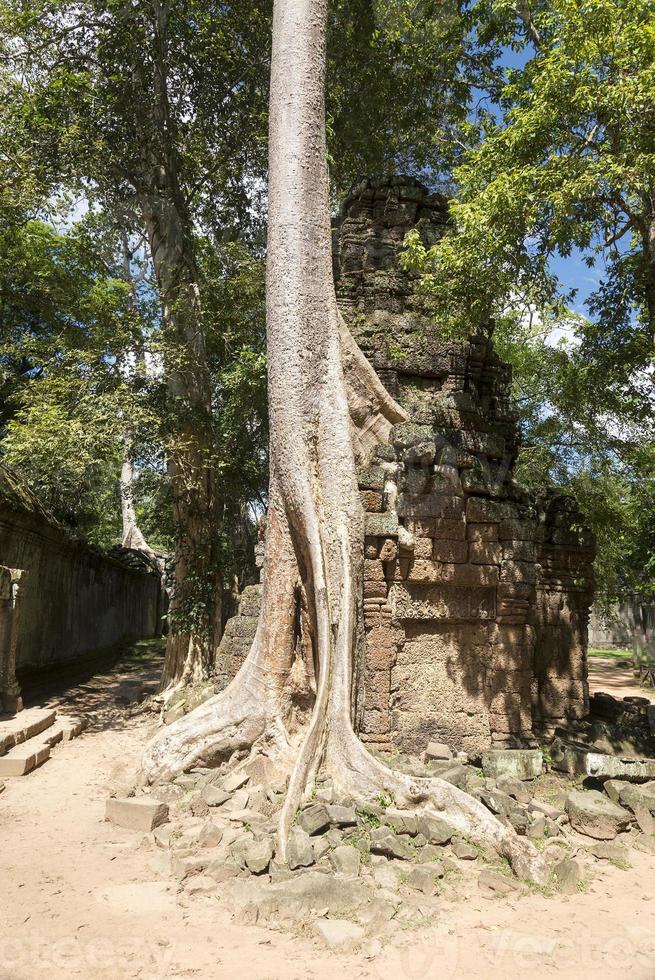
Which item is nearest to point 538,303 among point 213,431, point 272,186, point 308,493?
point 272,186

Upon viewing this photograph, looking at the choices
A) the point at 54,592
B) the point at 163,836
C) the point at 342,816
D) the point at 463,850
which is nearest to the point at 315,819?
the point at 342,816

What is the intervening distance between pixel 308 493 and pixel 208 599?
439 cm

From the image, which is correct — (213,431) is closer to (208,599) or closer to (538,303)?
(208,599)

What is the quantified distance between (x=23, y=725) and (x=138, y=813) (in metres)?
3.01

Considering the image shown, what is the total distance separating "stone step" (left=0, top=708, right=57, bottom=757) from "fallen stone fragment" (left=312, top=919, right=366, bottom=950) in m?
4.03

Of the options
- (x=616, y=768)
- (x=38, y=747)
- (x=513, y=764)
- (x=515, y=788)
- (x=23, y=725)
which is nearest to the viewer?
(x=515, y=788)

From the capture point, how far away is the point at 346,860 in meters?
3.55

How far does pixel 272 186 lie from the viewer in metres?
6.02

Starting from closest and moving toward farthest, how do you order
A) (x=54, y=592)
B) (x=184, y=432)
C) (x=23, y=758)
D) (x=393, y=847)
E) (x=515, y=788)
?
(x=393, y=847), (x=515, y=788), (x=23, y=758), (x=184, y=432), (x=54, y=592)

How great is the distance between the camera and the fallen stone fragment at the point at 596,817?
4.30 m

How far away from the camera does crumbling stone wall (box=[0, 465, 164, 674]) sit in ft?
28.5

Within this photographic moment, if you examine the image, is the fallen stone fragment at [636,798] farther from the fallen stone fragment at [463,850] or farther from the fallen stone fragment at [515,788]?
the fallen stone fragment at [463,850]

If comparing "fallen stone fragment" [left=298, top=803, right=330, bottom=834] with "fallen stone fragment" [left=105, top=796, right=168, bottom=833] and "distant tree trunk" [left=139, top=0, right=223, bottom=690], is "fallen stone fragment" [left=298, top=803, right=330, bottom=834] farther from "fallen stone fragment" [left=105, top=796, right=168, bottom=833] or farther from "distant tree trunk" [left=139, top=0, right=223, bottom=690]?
"distant tree trunk" [left=139, top=0, right=223, bottom=690]

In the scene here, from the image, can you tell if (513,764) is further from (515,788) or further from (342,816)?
(342,816)
